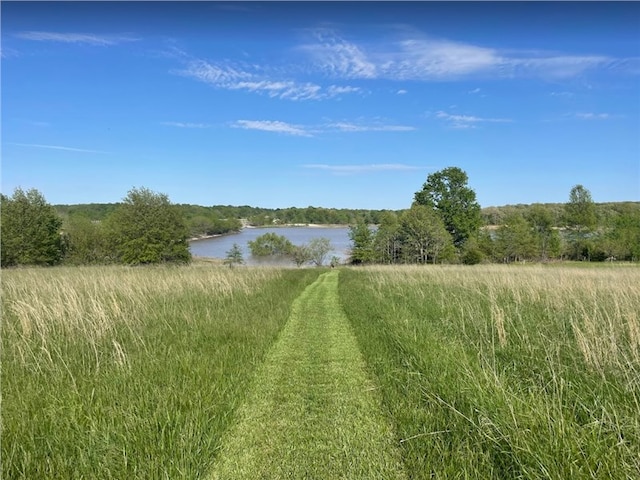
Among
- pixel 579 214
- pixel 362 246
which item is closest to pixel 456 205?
pixel 362 246

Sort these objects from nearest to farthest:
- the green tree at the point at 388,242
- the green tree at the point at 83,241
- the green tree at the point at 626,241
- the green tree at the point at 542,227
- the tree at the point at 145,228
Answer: the tree at the point at 145,228
the green tree at the point at 83,241
the green tree at the point at 626,241
the green tree at the point at 388,242
the green tree at the point at 542,227

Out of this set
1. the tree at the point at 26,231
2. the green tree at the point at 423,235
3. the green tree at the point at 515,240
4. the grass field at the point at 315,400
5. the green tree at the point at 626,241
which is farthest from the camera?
the green tree at the point at 515,240

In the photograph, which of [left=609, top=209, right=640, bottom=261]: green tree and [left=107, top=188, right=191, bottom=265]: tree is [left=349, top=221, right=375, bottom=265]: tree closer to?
[left=107, top=188, right=191, bottom=265]: tree

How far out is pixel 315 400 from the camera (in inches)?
180

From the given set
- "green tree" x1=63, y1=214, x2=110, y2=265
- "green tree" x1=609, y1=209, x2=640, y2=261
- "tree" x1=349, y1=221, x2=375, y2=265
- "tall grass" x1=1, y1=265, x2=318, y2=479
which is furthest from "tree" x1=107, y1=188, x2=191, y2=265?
"green tree" x1=609, y1=209, x2=640, y2=261

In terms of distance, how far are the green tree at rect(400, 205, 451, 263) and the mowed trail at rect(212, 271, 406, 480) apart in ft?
207

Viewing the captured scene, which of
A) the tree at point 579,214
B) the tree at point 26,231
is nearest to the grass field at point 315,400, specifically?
the tree at point 26,231

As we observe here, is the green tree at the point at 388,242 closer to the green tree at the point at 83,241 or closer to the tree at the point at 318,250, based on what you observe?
the tree at the point at 318,250

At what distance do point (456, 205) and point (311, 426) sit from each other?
75914 mm

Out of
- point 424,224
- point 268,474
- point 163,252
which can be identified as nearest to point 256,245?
point 424,224

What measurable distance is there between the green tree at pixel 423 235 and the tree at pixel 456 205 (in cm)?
417

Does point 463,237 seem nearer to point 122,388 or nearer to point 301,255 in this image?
point 301,255

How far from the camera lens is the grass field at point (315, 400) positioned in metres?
3.15

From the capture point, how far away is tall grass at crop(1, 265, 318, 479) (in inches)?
126
